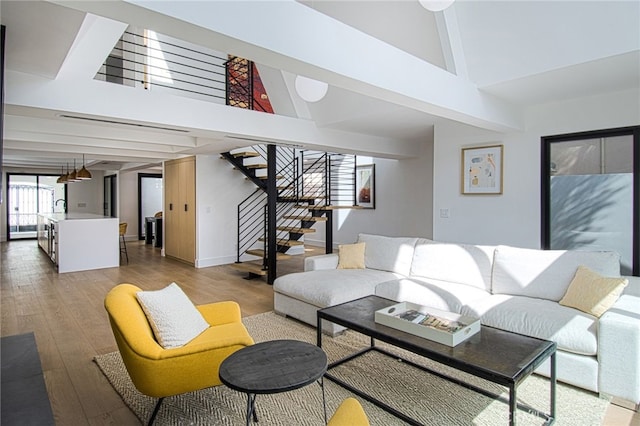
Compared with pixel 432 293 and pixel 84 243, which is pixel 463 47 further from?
pixel 84 243

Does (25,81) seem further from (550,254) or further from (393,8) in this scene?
(550,254)

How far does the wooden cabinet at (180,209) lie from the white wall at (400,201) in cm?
381

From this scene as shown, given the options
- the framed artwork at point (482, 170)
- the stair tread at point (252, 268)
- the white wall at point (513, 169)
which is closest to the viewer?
the white wall at point (513, 169)

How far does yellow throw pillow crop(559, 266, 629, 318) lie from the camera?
2709 millimetres

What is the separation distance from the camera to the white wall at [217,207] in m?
7.52

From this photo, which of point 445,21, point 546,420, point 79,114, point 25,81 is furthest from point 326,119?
point 546,420

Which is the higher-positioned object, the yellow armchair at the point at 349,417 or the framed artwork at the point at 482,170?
the framed artwork at the point at 482,170

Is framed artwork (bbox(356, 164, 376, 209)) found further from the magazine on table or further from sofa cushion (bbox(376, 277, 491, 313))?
the magazine on table

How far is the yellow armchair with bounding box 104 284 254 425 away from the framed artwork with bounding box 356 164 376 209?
22.4 ft

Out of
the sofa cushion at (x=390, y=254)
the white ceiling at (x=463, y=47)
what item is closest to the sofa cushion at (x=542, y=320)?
the sofa cushion at (x=390, y=254)

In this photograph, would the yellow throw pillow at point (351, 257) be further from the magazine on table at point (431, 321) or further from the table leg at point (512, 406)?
the table leg at point (512, 406)

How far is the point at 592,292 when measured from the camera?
9.25 ft

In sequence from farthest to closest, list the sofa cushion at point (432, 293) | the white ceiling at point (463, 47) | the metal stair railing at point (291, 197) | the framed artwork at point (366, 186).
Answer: the framed artwork at point (366, 186) < the metal stair railing at point (291, 197) < the sofa cushion at point (432, 293) < the white ceiling at point (463, 47)

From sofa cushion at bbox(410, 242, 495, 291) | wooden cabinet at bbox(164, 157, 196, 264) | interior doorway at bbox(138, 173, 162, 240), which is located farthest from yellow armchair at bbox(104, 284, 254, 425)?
interior doorway at bbox(138, 173, 162, 240)
